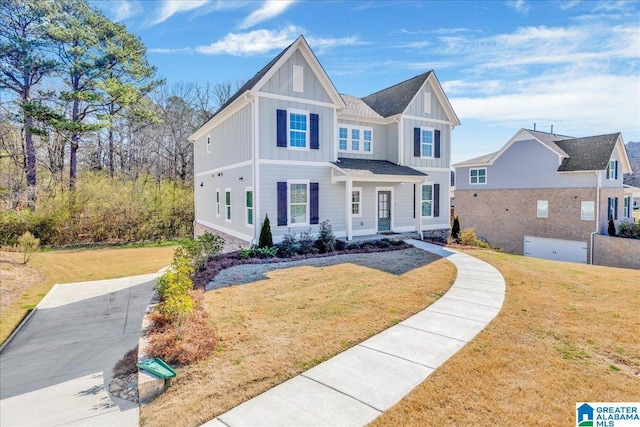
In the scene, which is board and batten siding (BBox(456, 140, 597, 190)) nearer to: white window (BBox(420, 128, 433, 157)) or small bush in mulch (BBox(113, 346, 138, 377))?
white window (BBox(420, 128, 433, 157))

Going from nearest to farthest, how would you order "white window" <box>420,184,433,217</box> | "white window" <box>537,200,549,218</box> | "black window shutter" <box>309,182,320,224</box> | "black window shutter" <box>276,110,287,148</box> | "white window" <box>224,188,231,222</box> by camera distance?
"black window shutter" <box>276,110,287,148</box> → "black window shutter" <box>309,182,320,224</box> → "white window" <box>224,188,231,222</box> → "white window" <box>420,184,433,217</box> → "white window" <box>537,200,549,218</box>

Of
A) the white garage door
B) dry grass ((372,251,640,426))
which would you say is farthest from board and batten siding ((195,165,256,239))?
the white garage door

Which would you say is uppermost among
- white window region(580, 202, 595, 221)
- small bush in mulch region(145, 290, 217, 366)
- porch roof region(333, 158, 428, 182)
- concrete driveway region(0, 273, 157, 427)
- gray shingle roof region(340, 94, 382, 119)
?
gray shingle roof region(340, 94, 382, 119)

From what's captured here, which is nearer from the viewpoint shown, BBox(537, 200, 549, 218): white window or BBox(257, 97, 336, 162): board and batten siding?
BBox(257, 97, 336, 162): board and batten siding

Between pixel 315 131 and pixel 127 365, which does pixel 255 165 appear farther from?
pixel 127 365

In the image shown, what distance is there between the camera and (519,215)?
2508 centimetres

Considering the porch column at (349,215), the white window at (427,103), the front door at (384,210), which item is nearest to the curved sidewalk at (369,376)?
the porch column at (349,215)

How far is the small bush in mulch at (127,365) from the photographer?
611 centimetres

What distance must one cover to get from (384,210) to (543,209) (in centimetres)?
1469

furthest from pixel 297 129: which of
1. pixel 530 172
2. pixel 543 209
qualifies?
pixel 543 209

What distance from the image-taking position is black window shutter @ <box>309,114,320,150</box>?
1430 centimetres

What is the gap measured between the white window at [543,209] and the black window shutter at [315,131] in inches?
738

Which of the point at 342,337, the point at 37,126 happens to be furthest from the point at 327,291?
the point at 37,126

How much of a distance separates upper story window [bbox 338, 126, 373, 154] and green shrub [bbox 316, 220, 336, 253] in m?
4.40
